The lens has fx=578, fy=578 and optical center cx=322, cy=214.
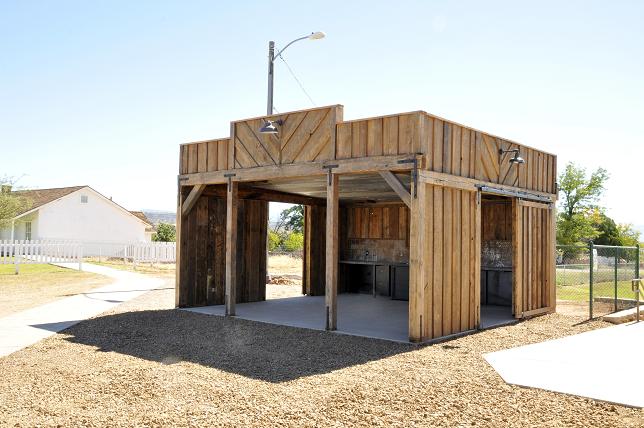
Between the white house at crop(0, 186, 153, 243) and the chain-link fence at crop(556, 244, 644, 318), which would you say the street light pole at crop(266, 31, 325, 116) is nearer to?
the chain-link fence at crop(556, 244, 644, 318)

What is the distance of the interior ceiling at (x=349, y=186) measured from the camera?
11252mm

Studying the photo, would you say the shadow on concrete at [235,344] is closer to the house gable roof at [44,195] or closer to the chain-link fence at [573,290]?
the chain-link fence at [573,290]

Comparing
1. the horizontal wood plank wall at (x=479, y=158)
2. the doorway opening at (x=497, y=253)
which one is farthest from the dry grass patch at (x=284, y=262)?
the horizontal wood plank wall at (x=479, y=158)

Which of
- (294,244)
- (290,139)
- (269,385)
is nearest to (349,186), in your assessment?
(290,139)

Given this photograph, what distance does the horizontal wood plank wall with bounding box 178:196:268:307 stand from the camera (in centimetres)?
1291

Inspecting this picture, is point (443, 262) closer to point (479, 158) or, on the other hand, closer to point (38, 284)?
point (479, 158)

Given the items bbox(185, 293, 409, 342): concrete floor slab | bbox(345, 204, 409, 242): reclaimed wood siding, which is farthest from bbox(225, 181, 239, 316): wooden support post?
bbox(345, 204, 409, 242): reclaimed wood siding

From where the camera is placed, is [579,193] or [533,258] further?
[579,193]

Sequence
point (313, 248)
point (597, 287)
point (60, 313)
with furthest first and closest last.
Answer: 1. point (597, 287)
2. point (313, 248)
3. point (60, 313)

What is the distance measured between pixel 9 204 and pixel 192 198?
2309 cm

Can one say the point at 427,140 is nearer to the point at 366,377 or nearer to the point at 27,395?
the point at 366,377

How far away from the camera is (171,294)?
1666 centimetres

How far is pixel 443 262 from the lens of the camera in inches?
370

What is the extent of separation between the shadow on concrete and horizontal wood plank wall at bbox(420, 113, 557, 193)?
3148mm
